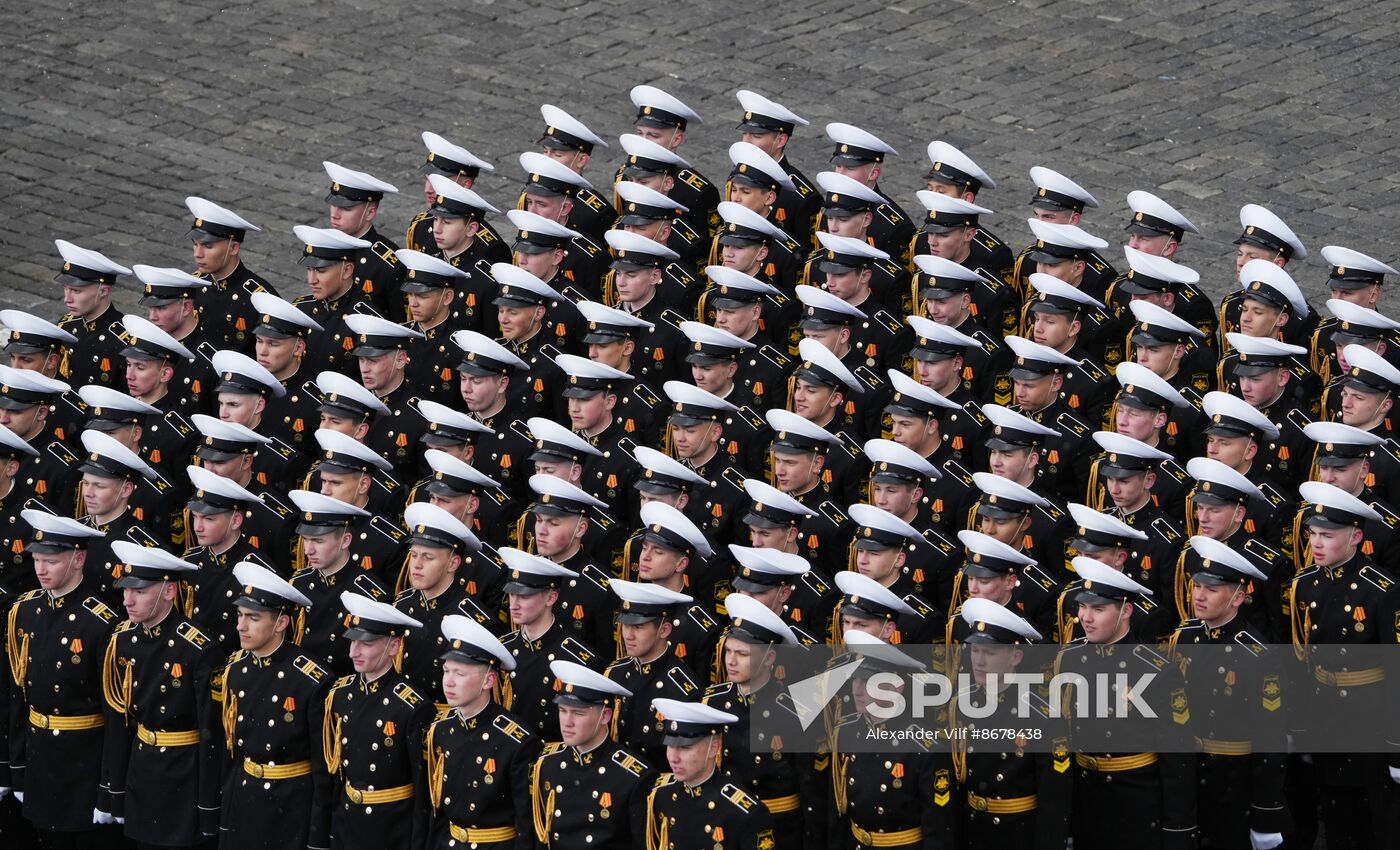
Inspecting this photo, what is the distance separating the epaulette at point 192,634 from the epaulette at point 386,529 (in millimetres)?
1321

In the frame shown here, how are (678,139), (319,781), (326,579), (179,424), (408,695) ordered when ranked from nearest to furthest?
(408,695) → (319,781) → (326,579) → (179,424) → (678,139)

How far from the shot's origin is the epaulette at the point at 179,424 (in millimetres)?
15797

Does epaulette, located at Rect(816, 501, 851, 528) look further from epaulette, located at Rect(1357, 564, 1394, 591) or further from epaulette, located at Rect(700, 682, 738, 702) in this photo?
epaulette, located at Rect(1357, 564, 1394, 591)

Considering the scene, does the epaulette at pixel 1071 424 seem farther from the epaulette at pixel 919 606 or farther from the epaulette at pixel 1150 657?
the epaulette at pixel 1150 657

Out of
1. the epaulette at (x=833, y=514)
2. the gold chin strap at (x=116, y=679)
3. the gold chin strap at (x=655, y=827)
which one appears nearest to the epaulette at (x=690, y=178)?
the epaulette at (x=833, y=514)

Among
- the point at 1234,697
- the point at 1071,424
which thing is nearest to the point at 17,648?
the point at 1071,424

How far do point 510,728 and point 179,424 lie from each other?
4226 mm

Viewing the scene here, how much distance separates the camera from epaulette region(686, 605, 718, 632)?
44.3ft

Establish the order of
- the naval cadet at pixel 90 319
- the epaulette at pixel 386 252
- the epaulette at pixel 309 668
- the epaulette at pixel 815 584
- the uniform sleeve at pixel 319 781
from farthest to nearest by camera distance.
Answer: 1. the epaulette at pixel 386 252
2. the naval cadet at pixel 90 319
3. the epaulette at pixel 815 584
4. the epaulette at pixel 309 668
5. the uniform sleeve at pixel 319 781

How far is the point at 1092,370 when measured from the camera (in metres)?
15.7

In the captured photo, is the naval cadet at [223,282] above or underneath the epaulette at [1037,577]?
above

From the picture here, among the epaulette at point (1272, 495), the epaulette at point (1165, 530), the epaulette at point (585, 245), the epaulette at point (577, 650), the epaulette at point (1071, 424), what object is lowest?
the epaulette at point (577, 650)

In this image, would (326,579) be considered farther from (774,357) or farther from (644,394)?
(774,357)

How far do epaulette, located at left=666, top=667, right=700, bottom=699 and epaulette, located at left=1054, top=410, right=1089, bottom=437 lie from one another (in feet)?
11.1
